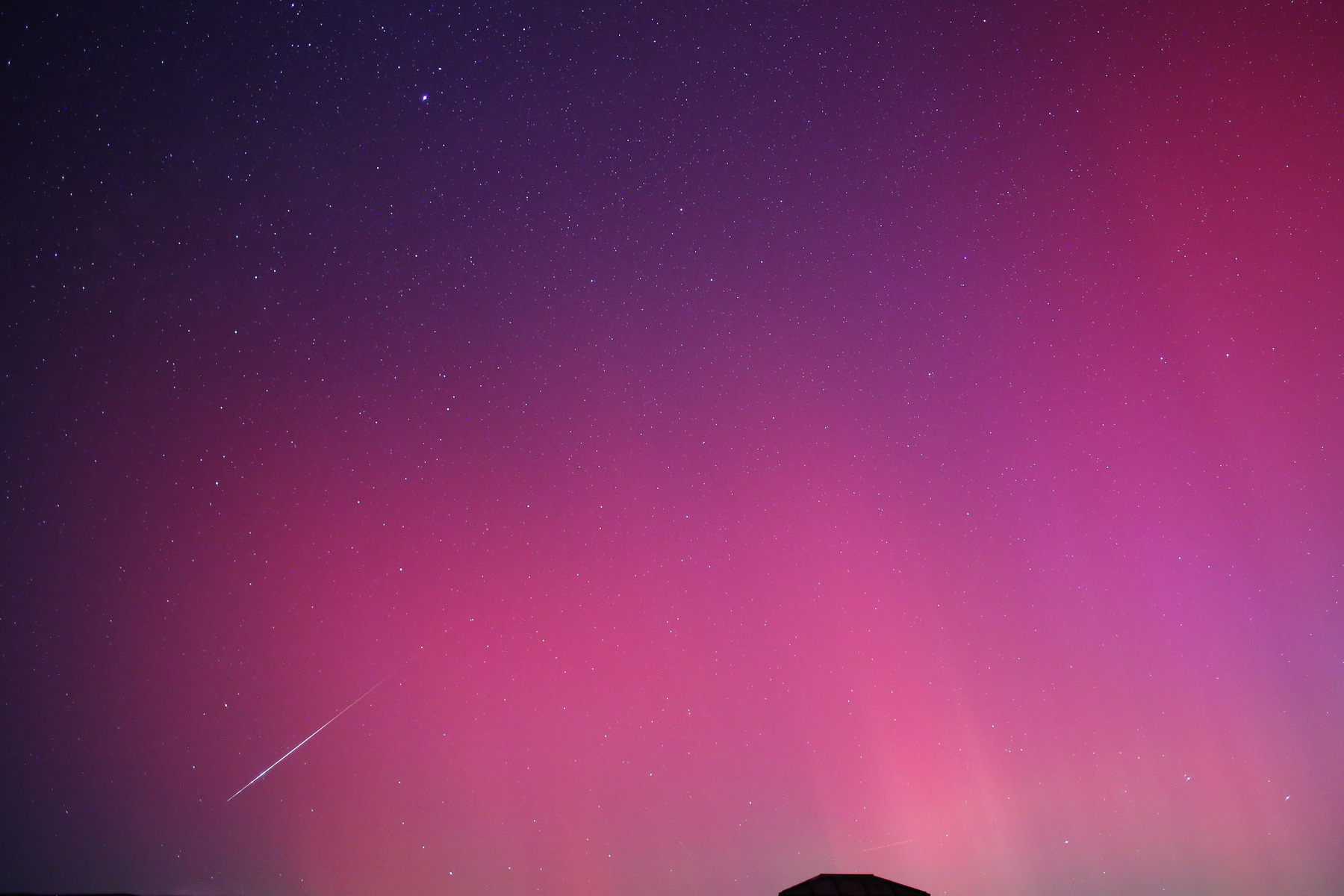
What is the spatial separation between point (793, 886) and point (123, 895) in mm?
11801

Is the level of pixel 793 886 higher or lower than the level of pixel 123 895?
lower

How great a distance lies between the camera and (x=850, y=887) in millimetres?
17859

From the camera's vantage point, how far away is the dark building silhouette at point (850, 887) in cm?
1773

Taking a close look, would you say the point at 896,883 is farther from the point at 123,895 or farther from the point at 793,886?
the point at 123,895

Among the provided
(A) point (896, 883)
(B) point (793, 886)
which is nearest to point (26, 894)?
(B) point (793, 886)

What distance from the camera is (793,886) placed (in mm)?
18109

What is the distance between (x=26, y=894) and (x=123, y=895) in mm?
1820

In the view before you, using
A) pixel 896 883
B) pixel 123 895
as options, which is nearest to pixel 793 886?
pixel 896 883

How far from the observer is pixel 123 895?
1748 centimetres

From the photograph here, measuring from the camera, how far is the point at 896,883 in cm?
1828

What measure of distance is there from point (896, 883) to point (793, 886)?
1896 millimetres

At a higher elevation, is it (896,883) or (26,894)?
(26,894)

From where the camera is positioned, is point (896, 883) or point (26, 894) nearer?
point (26, 894)

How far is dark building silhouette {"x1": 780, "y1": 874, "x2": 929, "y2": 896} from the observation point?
17734 millimetres
